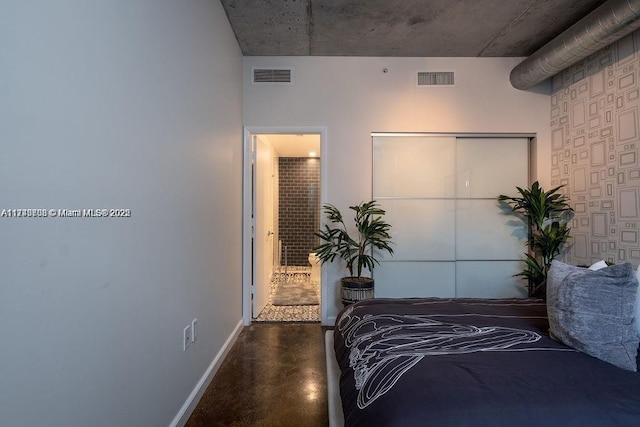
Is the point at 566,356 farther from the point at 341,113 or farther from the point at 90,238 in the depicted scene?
the point at 341,113

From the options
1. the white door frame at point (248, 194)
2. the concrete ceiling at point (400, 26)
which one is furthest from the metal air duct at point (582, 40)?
the white door frame at point (248, 194)

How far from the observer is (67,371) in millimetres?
900

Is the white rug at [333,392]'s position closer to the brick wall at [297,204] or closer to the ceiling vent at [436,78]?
the ceiling vent at [436,78]

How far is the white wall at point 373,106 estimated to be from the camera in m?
3.21

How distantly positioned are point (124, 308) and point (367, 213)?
2208 millimetres

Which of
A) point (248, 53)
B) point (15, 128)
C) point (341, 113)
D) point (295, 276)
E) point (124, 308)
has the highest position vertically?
point (248, 53)

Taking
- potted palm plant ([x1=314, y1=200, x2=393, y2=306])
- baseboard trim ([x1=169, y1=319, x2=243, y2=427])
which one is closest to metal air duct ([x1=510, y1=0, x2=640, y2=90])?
potted palm plant ([x1=314, y1=200, x2=393, y2=306])

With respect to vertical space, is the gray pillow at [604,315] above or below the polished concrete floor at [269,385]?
above

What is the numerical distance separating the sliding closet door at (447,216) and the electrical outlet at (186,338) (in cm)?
204

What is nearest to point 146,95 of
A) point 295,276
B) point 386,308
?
point 386,308

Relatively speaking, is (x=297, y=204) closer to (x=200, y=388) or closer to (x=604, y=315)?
(x=200, y=388)

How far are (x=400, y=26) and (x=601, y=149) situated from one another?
6.94ft

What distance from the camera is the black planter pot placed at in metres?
2.76

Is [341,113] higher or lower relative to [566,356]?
higher
